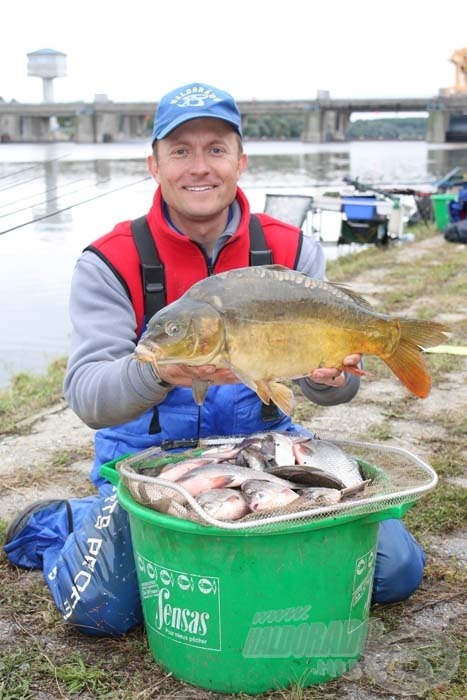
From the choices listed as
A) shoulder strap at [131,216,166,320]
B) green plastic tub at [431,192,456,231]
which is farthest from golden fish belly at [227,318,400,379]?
green plastic tub at [431,192,456,231]

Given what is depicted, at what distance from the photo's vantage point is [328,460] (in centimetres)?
279

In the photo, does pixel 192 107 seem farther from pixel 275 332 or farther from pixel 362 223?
pixel 362 223

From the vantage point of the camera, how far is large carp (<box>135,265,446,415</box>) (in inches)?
90.9

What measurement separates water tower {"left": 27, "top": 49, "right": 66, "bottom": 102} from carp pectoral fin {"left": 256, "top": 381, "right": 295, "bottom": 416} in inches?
4435

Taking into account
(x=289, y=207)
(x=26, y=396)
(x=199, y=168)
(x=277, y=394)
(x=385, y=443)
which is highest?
(x=199, y=168)

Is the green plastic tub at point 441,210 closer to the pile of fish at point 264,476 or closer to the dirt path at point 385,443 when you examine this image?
the dirt path at point 385,443

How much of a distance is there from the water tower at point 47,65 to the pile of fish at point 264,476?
112 m

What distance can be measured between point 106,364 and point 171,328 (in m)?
0.53

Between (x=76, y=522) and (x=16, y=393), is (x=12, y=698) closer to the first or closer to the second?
→ (x=76, y=522)

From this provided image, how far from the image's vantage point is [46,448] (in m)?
4.69

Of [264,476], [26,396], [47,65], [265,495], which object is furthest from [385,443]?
[47,65]

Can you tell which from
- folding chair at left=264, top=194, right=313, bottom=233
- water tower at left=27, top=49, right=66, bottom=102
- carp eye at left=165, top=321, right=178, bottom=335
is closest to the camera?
carp eye at left=165, top=321, right=178, bottom=335

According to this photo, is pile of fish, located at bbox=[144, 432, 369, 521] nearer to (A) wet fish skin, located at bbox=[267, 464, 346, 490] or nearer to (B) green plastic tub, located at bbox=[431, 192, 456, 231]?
(A) wet fish skin, located at bbox=[267, 464, 346, 490]

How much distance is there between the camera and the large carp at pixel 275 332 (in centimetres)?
231
